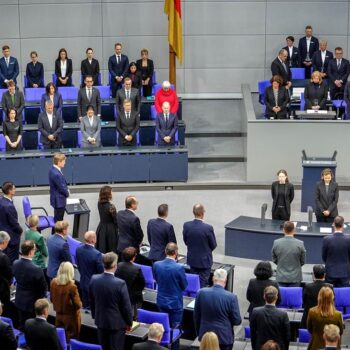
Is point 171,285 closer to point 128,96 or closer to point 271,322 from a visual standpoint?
point 271,322

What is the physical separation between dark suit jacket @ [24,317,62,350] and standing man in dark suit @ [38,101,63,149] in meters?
7.85

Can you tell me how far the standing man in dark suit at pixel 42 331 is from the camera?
27.3 ft

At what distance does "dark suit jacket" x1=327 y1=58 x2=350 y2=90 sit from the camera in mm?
17891

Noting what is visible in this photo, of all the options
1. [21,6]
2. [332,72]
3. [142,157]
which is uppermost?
[21,6]

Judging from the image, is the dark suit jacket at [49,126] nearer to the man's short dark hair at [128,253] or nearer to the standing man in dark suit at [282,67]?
the standing man in dark suit at [282,67]

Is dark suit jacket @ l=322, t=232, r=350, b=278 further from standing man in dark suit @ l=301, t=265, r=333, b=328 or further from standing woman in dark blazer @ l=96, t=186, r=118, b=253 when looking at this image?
standing woman in dark blazer @ l=96, t=186, r=118, b=253

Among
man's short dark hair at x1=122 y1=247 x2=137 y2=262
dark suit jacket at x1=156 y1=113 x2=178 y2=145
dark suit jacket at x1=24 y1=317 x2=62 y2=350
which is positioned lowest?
dark suit jacket at x1=24 y1=317 x2=62 y2=350

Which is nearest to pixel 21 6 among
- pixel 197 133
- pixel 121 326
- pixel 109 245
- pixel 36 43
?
pixel 36 43

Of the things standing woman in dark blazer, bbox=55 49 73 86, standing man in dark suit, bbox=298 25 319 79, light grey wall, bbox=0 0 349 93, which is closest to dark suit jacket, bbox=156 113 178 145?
standing woman in dark blazer, bbox=55 49 73 86

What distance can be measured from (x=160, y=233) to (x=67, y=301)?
217 centimetres

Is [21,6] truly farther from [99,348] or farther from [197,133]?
[99,348]

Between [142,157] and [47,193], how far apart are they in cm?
183

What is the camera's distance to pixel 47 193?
15.9 meters

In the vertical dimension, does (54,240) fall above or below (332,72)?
below
